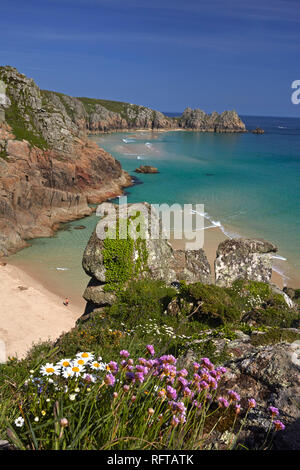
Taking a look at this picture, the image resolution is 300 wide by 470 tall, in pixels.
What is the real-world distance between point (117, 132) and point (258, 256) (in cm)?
15551

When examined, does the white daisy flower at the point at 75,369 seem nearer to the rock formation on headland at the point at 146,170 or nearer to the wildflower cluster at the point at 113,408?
the wildflower cluster at the point at 113,408

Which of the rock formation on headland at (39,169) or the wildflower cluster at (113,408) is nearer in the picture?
the wildflower cluster at (113,408)

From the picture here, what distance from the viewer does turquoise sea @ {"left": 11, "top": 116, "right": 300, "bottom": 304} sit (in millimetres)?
28723

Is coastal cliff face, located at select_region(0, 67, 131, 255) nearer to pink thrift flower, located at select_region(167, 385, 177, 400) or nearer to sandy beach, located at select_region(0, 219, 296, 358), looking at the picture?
sandy beach, located at select_region(0, 219, 296, 358)

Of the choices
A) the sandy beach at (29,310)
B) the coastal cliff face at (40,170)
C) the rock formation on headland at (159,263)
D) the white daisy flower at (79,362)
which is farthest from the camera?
the coastal cliff face at (40,170)

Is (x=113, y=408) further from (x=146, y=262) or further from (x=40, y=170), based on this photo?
(x=40, y=170)

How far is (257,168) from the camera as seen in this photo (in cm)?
8100

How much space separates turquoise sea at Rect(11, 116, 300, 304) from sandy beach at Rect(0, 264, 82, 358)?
5.21ft

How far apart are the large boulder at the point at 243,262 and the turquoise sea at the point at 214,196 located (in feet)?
38.8

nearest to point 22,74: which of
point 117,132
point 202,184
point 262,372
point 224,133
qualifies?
point 202,184

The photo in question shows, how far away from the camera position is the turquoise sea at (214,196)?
2872cm

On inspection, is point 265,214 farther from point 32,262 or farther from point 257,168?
point 257,168

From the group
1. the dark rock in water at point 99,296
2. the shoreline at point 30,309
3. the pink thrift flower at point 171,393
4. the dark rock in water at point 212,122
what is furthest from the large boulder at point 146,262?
the dark rock in water at point 212,122

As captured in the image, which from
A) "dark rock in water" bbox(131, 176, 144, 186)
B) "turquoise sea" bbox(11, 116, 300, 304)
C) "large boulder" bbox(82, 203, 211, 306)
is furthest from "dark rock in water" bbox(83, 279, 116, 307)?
"dark rock in water" bbox(131, 176, 144, 186)
